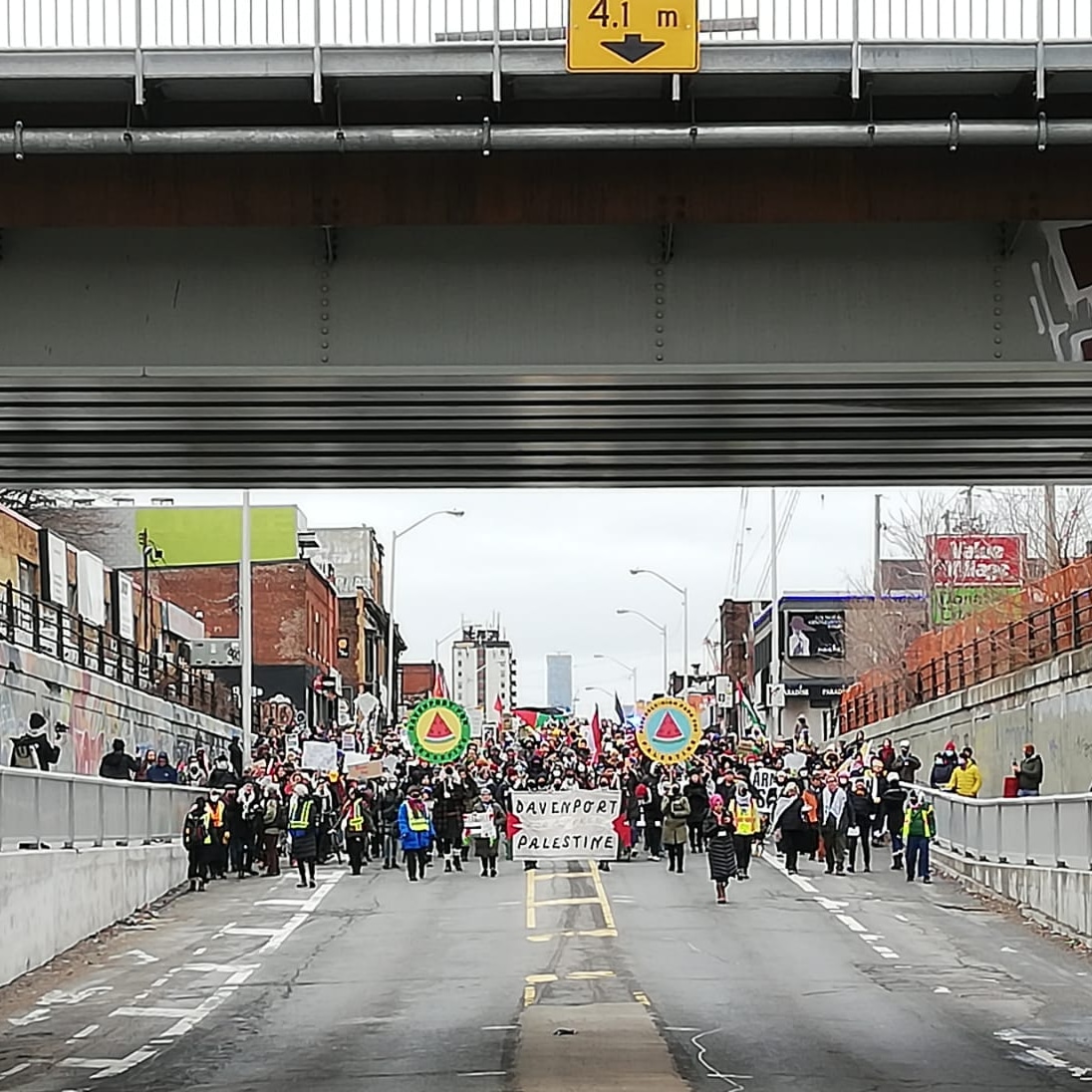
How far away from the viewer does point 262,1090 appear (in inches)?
557

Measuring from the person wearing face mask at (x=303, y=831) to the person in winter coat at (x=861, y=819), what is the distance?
9.42 m

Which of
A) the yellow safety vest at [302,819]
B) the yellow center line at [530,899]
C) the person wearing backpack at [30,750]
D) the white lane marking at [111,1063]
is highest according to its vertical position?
the person wearing backpack at [30,750]

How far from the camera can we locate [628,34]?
1101 cm

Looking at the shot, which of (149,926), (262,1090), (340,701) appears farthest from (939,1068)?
(340,701)

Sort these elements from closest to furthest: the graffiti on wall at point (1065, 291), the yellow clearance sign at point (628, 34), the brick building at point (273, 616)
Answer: the yellow clearance sign at point (628, 34)
the graffiti on wall at point (1065, 291)
the brick building at point (273, 616)

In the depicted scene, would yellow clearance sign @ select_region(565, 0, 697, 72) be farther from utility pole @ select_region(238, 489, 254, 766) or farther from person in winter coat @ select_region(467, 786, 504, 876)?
utility pole @ select_region(238, 489, 254, 766)

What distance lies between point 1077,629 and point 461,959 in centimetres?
2031

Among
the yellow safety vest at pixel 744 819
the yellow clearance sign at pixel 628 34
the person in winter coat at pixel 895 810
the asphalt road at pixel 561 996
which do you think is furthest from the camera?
the person in winter coat at pixel 895 810

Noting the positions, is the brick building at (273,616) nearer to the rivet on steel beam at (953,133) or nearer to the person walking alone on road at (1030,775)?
the person walking alone on road at (1030,775)

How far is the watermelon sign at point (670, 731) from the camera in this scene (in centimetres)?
4566

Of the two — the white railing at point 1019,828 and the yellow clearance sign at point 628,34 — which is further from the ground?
the yellow clearance sign at point 628,34

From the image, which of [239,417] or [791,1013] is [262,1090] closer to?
[239,417]

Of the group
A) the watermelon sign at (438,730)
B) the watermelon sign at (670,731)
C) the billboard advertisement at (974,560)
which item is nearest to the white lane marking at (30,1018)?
the watermelon sign at (438,730)

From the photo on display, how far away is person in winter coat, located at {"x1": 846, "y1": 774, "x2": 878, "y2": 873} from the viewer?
121ft
